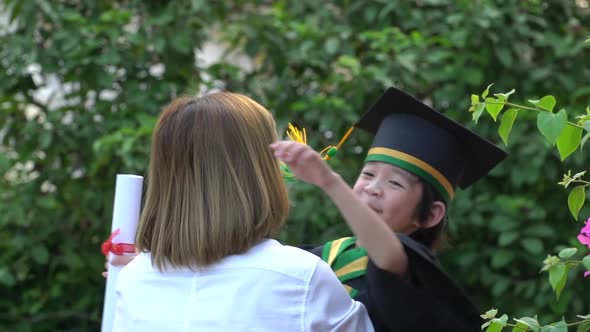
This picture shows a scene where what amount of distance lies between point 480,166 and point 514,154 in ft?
5.31

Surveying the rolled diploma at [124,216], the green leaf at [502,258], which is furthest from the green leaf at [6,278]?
the green leaf at [502,258]

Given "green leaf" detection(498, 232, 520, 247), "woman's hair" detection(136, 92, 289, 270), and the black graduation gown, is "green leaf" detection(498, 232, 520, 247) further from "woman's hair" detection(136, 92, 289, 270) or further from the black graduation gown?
"woman's hair" detection(136, 92, 289, 270)

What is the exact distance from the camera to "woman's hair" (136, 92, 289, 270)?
6.25 ft

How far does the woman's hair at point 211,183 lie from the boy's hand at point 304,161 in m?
0.09

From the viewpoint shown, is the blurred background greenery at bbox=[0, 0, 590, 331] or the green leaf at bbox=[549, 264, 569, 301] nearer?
the green leaf at bbox=[549, 264, 569, 301]

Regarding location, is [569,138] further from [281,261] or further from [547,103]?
[281,261]

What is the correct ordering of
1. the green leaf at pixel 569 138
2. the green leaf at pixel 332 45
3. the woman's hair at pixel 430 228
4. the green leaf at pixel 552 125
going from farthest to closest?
1. the green leaf at pixel 332 45
2. the woman's hair at pixel 430 228
3. the green leaf at pixel 569 138
4. the green leaf at pixel 552 125

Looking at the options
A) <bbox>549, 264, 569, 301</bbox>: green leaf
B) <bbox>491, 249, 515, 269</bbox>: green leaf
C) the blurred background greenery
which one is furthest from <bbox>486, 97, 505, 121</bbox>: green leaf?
<bbox>491, 249, 515, 269</bbox>: green leaf

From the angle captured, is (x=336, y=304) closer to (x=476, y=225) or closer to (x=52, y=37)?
(x=476, y=225)

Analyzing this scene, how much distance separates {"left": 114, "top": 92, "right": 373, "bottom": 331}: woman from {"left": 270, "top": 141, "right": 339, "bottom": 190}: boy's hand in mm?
105

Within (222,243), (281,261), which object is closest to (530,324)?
(281,261)

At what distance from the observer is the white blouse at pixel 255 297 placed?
1.86 m

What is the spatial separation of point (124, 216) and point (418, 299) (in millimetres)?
796

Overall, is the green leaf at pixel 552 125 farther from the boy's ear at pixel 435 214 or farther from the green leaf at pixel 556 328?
the boy's ear at pixel 435 214
